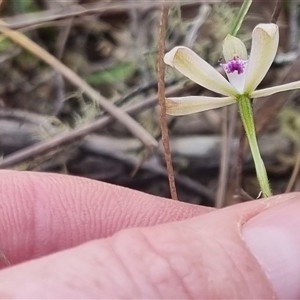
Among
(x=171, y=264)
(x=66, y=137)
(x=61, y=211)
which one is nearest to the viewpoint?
(x=171, y=264)

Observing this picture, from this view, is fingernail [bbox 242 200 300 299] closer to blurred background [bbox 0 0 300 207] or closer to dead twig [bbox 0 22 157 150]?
blurred background [bbox 0 0 300 207]

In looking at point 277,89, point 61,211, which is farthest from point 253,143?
point 61,211

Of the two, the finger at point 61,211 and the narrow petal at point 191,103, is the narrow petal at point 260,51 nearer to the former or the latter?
the narrow petal at point 191,103

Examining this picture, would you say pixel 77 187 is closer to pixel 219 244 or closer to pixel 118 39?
pixel 219 244

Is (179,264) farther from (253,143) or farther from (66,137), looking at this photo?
(66,137)

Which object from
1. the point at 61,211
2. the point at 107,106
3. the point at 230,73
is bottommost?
the point at 61,211

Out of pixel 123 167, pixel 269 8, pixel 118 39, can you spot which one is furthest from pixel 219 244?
pixel 118 39

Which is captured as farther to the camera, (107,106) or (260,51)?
(107,106)
